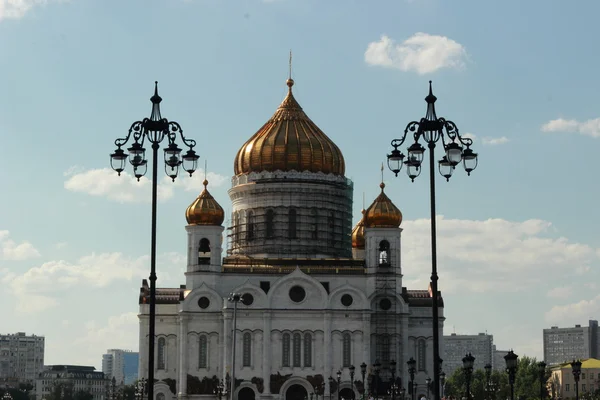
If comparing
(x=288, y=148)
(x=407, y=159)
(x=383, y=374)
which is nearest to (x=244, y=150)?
(x=288, y=148)

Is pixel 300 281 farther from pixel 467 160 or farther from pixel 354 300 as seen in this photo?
pixel 467 160

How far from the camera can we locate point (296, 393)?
8369 centimetres

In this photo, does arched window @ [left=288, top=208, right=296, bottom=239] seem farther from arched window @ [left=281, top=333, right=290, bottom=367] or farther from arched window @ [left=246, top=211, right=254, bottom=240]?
arched window @ [left=281, top=333, right=290, bottom=367]

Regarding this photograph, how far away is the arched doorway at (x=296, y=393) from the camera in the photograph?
274 feet

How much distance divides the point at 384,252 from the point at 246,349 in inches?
422

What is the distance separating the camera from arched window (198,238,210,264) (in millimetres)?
85938

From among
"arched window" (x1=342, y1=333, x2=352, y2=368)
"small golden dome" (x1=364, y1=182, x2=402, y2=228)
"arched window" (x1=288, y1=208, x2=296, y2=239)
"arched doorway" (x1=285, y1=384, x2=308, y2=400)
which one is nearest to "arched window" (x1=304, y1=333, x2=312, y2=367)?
"arched doorway" (x1=285, y1=384, x2=308, y2=400)

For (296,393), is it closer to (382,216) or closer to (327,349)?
(327,349)

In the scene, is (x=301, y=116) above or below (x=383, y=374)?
above

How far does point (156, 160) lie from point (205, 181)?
183 ft

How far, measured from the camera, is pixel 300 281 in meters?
84.8

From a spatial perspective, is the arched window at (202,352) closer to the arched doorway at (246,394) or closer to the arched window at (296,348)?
the arched doorway at (246,394)

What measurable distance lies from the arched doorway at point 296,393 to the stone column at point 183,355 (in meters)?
6.16

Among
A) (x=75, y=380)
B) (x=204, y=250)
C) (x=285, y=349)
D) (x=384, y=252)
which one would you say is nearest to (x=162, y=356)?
(x=204, y=250)
